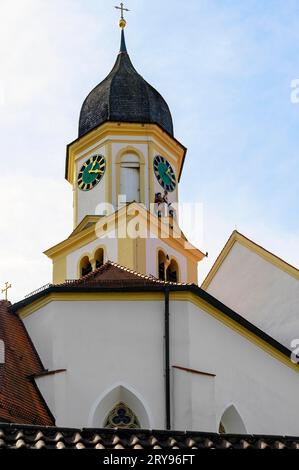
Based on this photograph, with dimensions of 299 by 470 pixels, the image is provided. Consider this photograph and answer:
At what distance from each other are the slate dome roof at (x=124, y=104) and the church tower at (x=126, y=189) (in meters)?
0.03

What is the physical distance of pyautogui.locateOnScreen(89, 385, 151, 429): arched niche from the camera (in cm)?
2025

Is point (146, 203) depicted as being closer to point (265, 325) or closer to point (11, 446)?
point (265, 325)

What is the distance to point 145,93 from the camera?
3478 cm

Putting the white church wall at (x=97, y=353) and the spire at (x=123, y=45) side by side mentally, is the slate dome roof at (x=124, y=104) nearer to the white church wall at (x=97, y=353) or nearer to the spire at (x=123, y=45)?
the spire at (x=123, y=45)

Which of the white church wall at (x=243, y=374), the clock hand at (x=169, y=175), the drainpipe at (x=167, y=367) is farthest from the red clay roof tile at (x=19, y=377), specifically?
the clock hand at (x=169, y=175)

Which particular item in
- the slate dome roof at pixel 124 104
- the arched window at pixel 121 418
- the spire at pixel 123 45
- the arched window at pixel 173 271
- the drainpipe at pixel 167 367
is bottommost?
the arched window at pixel 121 418

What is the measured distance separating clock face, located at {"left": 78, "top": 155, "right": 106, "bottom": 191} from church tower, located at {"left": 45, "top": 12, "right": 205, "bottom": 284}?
0.11 ft

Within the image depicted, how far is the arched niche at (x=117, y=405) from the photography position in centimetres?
2025

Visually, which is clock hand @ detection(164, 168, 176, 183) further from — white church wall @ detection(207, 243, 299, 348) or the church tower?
white church wall @ detection(207, 243, 299, 348)

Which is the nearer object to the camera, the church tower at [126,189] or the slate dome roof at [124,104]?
the church tower at [126,189]

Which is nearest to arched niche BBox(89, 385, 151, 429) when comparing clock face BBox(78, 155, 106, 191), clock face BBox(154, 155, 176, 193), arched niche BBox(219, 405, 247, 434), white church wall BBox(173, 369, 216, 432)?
white church wall BBox(173, 369, 216, 432)

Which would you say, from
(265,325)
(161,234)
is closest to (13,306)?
(265,325)

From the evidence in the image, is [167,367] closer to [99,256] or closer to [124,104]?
[99,256]

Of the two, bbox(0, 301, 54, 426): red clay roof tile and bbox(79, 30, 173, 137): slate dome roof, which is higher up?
bbox(79, 30, 173, 137): slate dome roof
